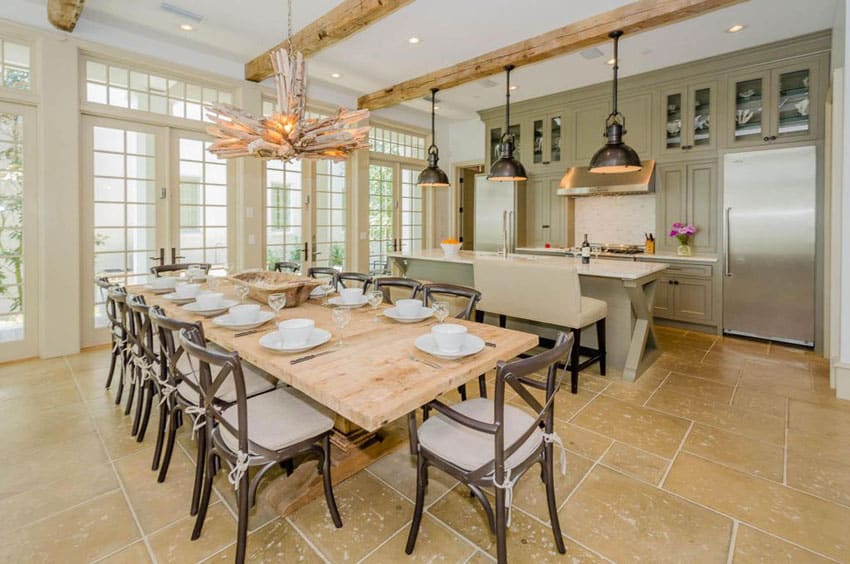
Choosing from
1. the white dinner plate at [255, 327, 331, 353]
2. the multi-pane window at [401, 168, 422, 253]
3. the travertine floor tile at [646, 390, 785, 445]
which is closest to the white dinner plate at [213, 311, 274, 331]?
the white dinner plate at [255, 327, 331, 353]

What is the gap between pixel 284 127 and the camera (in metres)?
2.64

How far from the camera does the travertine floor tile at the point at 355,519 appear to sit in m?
1.62

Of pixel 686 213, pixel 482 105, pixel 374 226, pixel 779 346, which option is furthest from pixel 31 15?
pixel 779 346

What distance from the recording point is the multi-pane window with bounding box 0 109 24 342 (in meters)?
3.60

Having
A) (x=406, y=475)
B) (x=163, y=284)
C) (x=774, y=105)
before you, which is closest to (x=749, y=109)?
(x=774, y=105)

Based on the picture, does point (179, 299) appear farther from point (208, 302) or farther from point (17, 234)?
point (17, 234)

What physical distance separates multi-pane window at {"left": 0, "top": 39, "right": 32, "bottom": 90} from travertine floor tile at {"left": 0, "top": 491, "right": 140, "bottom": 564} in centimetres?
374

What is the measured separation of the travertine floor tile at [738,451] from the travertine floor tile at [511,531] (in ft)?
3.59

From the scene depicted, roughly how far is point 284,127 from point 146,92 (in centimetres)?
269

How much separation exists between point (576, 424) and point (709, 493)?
0.77 meters

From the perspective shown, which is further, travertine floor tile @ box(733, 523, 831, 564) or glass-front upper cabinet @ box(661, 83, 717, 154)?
glass-front upper cabinet @ box(661, 83, 717, 154)

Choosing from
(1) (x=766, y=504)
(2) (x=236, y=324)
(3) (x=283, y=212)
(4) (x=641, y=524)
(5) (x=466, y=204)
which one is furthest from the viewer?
(5) (x=466, y=204)

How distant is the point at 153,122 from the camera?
4.29 m

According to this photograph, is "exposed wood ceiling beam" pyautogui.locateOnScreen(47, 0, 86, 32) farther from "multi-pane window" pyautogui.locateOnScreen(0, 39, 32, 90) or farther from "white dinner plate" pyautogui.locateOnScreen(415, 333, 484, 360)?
"white dinner plate" pyautogui.locateOnScreen(415, 333, 484, 360)
